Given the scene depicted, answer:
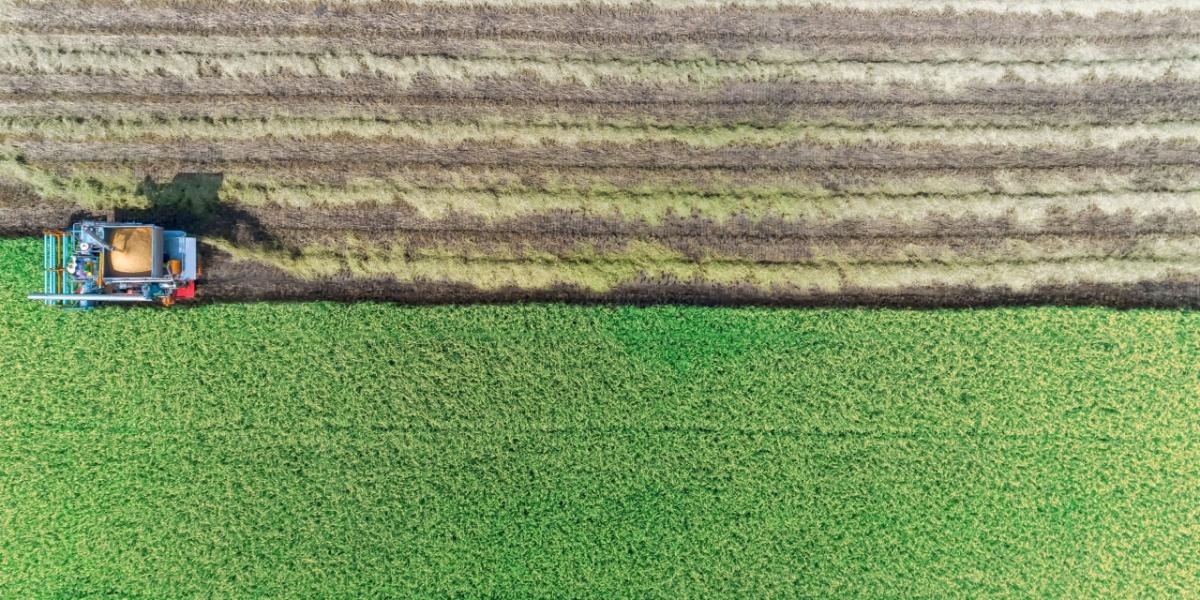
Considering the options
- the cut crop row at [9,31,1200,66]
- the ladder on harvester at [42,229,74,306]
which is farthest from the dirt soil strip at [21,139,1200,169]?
the ladder on harvester at [42,229,74,306]

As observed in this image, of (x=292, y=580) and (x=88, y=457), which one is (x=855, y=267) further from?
(x=88, y=457)

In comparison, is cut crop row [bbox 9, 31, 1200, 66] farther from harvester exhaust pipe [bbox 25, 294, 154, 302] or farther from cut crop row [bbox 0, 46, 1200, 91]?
harvester exhaust pipe [bbox 25, 294, 154, 302]

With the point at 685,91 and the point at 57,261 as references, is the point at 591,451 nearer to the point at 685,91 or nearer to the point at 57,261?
the point at 685,91

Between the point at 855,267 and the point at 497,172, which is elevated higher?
the point at 497,172

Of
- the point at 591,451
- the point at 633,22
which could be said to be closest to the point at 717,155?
the point at 633,22

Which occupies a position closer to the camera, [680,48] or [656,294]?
[656,294]

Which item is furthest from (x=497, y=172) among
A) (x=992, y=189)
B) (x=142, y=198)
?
(x=992, y=189)
